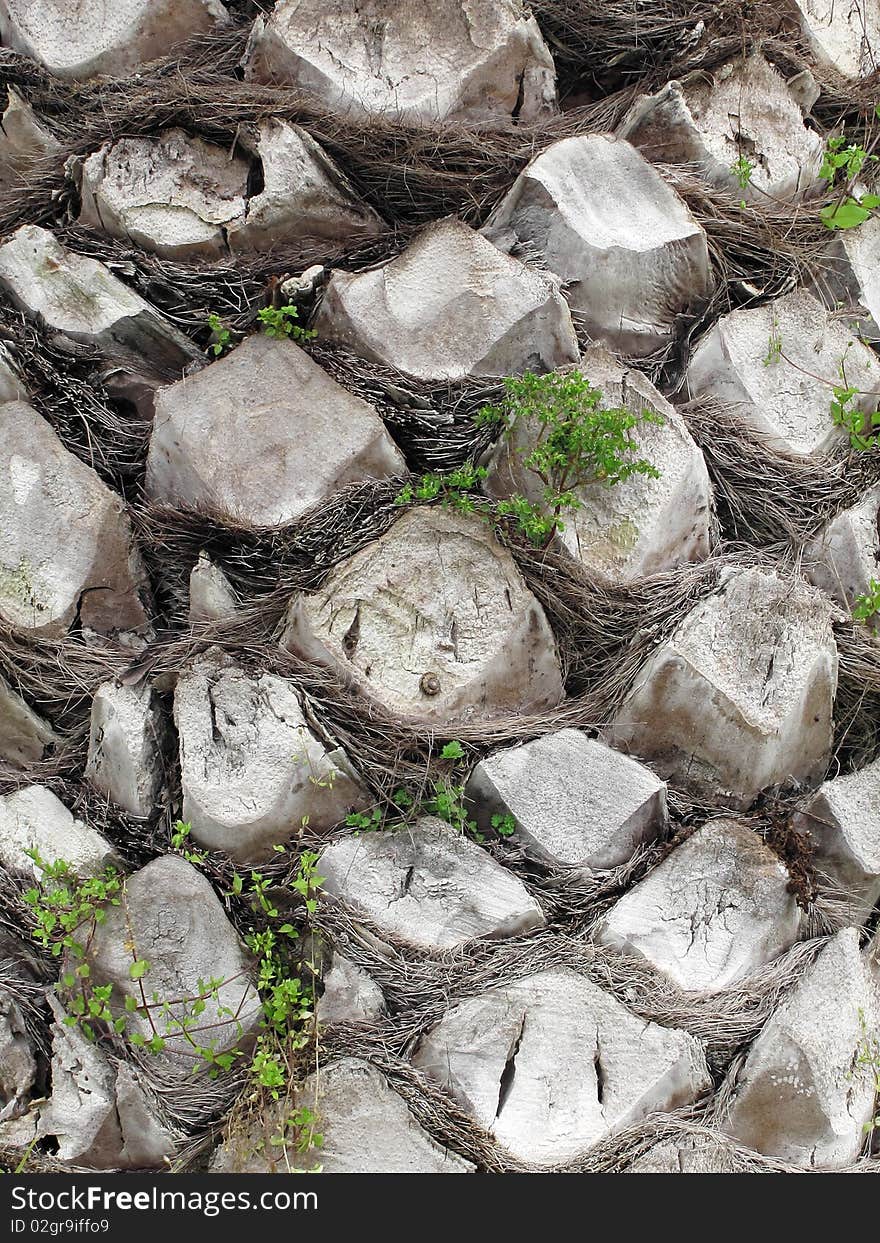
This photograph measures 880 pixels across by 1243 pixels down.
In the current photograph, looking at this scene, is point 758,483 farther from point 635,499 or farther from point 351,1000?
point 351,1000

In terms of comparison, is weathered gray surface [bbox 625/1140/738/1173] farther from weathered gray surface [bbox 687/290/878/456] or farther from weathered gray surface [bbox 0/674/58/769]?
weathered gray surface [bbox 687/290/878/456]

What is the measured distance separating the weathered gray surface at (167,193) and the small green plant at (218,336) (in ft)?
0.65

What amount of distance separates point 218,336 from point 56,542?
0.67m

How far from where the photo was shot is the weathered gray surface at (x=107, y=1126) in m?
2.75

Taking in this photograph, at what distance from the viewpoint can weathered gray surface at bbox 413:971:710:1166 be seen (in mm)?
2732

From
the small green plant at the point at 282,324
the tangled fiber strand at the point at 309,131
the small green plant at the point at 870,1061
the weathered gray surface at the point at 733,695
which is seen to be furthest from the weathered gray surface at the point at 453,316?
the small green plant at the point at 870,1061

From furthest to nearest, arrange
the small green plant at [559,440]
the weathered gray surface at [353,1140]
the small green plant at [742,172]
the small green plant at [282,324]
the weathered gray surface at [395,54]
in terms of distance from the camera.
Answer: the small green plant at [742,172] → the weathered gray surface at [395,54] → the small green plant at [282,324] → the small green plant at [559,440] → the weathered gray surface at [353,1140]

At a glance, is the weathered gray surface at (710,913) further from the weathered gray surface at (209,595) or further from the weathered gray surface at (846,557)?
the weathered gray surface at (209,595)

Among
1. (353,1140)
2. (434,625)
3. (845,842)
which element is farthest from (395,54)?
(353,1140)

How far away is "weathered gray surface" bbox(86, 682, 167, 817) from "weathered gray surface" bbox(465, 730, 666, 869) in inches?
28.3

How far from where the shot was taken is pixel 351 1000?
2857 millimetres

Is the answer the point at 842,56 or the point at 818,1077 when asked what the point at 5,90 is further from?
the point at 818,1077

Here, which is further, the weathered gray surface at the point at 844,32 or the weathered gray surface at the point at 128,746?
the weathered gray surface at the point at 844,32

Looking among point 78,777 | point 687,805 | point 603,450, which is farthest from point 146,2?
point 687,805
